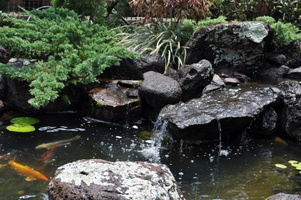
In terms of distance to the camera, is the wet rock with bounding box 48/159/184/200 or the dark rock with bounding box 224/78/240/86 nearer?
the wet rock with bounding box 48/159/184/200

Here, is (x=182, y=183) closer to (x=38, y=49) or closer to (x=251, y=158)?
(x=251, y=158)

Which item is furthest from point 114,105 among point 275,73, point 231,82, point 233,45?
point 275,73

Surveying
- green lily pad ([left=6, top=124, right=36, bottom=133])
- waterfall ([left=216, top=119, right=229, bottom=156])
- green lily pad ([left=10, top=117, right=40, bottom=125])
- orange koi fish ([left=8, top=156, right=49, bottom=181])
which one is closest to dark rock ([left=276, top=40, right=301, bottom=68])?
waterfall ([left=216, top=119, right=229, bottom=156])

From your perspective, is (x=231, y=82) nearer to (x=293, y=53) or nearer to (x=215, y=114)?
(x=215, y=114)

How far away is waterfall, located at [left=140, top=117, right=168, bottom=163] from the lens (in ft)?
17.9

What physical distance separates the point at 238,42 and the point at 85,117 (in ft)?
11.2

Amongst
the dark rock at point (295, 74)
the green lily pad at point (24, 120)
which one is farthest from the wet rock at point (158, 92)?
the dark rock at point (295, 74)

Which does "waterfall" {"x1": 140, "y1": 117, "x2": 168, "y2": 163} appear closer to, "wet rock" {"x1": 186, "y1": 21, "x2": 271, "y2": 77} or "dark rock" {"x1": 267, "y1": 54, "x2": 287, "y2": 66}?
"wet rock" {"x1": 186, "y1": 21, "x2": 271, "y2": 77}

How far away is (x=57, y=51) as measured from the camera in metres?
7.02

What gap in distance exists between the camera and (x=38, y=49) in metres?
6.82

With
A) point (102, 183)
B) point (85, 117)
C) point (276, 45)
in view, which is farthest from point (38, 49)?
point (276, 45)

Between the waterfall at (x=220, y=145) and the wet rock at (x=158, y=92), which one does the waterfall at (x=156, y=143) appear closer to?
the wet rock at (x=158, y=92)

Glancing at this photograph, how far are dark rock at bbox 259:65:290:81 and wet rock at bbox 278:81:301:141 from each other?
1670 millimetres

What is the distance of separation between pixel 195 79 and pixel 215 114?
139cm
